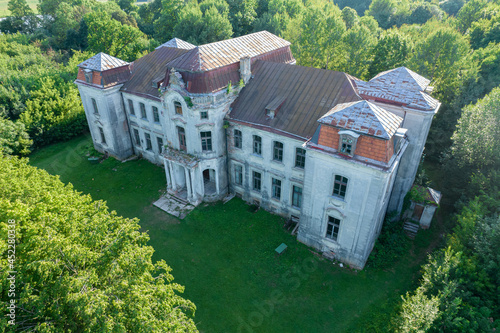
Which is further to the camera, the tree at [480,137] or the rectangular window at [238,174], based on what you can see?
the rectangular window at [238,174]

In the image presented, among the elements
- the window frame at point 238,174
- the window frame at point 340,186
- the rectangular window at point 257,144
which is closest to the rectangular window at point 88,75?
the window frame at point 238,174

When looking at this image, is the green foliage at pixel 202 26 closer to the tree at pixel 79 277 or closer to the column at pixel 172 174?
the column at pixel 172 174

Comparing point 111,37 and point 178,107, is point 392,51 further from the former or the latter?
point 111,37

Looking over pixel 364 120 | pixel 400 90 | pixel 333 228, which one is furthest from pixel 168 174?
pixel 400 90

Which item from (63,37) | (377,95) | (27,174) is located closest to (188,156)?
(27,174)

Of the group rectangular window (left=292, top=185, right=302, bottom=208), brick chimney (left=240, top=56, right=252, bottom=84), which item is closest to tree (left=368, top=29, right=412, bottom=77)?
brick chimney (left=240, top=56, right=252, bottom=84)

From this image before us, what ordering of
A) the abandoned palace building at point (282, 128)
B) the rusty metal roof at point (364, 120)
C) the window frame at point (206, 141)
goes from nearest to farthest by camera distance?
the rusty metal roof at point (364, 120) → the abandoned palace building at point (282, 128) → the window frame at point (206, 141)
